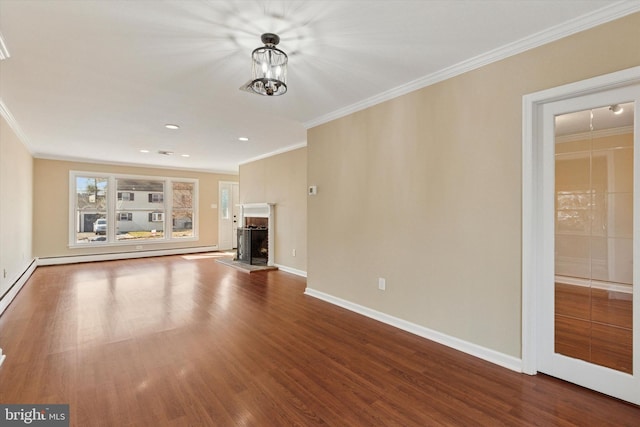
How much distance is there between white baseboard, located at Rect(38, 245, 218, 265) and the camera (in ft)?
22.3

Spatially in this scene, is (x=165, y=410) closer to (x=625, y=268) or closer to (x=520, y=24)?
(x=625, y=268)

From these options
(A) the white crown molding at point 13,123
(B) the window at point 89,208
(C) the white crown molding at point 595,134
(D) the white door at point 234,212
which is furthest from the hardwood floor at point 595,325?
(B) the window at point 89,208

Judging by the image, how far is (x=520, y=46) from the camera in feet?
7.42

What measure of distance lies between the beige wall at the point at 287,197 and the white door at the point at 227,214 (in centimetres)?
252

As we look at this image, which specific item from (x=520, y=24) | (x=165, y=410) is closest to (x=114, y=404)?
(x=165, y=410)

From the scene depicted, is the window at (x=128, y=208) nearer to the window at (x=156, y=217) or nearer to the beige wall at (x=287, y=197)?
the window at (x=156, y=217)

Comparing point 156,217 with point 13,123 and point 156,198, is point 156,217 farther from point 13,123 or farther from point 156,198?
point 13,123

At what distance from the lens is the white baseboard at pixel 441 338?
7.65ft

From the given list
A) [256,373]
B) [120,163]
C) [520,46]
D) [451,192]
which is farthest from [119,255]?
[520,46]

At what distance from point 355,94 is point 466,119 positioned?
123 centimetres

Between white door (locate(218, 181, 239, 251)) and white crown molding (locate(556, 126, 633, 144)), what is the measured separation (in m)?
8.45

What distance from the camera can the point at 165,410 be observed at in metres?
1.82

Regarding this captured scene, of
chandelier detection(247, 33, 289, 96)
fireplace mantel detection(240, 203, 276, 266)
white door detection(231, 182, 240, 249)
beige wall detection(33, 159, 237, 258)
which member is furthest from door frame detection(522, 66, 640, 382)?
beige wall detection(33, 159, 237, 258)

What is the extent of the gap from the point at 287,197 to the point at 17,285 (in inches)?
178
